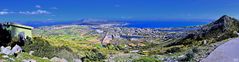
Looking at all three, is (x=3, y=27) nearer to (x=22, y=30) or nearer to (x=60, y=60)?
(x=22, y=30)

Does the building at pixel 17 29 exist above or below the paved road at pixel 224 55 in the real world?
above

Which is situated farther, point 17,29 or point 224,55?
point 17,29

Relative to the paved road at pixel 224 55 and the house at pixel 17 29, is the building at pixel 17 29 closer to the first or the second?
the house at pixel 17 29

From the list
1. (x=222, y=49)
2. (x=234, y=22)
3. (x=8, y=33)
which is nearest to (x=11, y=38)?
(x=8, y=33)

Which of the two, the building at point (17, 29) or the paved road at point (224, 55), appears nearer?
the paved road at point (224, 55)

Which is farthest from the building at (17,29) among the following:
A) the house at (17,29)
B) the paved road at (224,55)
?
the paved road at (224,55)

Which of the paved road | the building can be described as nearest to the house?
the building

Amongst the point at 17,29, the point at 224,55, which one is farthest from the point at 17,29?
the point at 224,55

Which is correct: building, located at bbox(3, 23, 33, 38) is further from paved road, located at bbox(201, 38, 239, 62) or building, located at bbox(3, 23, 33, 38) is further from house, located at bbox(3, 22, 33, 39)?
paved road, located at bbox(201, 38, 239, 62)

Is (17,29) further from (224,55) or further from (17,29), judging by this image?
(224,55)

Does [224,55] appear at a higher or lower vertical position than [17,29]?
lower

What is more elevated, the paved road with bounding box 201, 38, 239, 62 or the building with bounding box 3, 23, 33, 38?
the building with bounding box 3, 23, 33, 38
